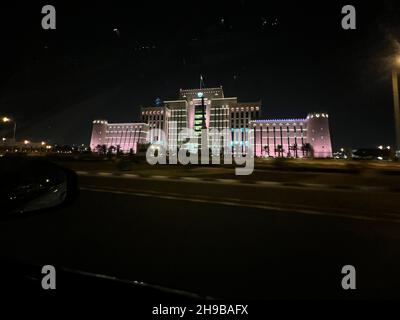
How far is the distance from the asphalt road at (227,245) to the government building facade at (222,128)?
402 feet

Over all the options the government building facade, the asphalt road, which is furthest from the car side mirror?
the government building facade

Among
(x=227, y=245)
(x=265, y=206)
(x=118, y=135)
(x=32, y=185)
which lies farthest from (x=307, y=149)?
(x=32, y=185)

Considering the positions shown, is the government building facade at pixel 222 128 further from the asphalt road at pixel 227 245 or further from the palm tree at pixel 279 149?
the asphalt road at pixel 227 245

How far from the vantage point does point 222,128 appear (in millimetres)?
152000

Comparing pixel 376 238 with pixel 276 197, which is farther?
pixel 276 197

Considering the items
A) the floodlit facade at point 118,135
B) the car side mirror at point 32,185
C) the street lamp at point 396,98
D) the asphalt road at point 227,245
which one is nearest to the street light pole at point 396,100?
the street lamp at point 396,98

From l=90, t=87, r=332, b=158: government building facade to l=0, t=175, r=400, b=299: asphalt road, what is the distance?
12244 centimetres

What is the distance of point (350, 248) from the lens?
3.54 meters

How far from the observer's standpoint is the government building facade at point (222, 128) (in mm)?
136125

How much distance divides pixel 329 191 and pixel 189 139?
477 ft

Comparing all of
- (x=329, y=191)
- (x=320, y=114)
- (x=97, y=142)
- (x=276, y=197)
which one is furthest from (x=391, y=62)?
(x=97, y=142)

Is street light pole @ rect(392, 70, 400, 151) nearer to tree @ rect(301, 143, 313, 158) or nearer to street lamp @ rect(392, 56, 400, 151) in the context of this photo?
street lamp @ rect(392, 56, 400, 151)

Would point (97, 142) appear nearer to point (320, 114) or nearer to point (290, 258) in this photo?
point (320, 114)

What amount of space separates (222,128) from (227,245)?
5923 inches
